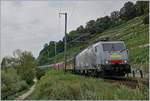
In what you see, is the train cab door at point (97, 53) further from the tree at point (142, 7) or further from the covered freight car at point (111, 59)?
the tree at point (142, 7)

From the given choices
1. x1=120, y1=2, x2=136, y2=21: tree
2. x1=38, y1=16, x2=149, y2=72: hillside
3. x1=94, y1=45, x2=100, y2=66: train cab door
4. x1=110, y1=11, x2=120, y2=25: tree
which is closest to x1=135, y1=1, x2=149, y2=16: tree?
x1=120, y1=2, x2=136, y2=21: tree

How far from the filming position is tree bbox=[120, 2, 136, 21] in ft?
314

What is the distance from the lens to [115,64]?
21.0 meters

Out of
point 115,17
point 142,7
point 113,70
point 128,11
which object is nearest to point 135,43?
point 113,70

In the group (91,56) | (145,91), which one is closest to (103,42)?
(91,56)

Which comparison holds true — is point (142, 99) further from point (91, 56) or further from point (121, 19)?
point (121, 19)

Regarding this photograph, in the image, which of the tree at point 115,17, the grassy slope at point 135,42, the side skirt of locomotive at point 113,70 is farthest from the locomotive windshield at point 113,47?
the tree at point 115,17

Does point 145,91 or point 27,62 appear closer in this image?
point 145,91

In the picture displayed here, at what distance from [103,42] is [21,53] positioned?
253ft

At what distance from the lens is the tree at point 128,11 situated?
9559cm

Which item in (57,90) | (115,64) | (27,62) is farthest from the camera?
A: (27,62)

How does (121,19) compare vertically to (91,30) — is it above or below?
above

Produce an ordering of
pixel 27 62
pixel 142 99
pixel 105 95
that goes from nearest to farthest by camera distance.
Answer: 1. pixel 142 99
2. pixel 105 95
3. pixel 27 62

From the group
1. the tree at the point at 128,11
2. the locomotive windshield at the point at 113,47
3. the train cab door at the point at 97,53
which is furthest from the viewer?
the tree at the point at 128,11
